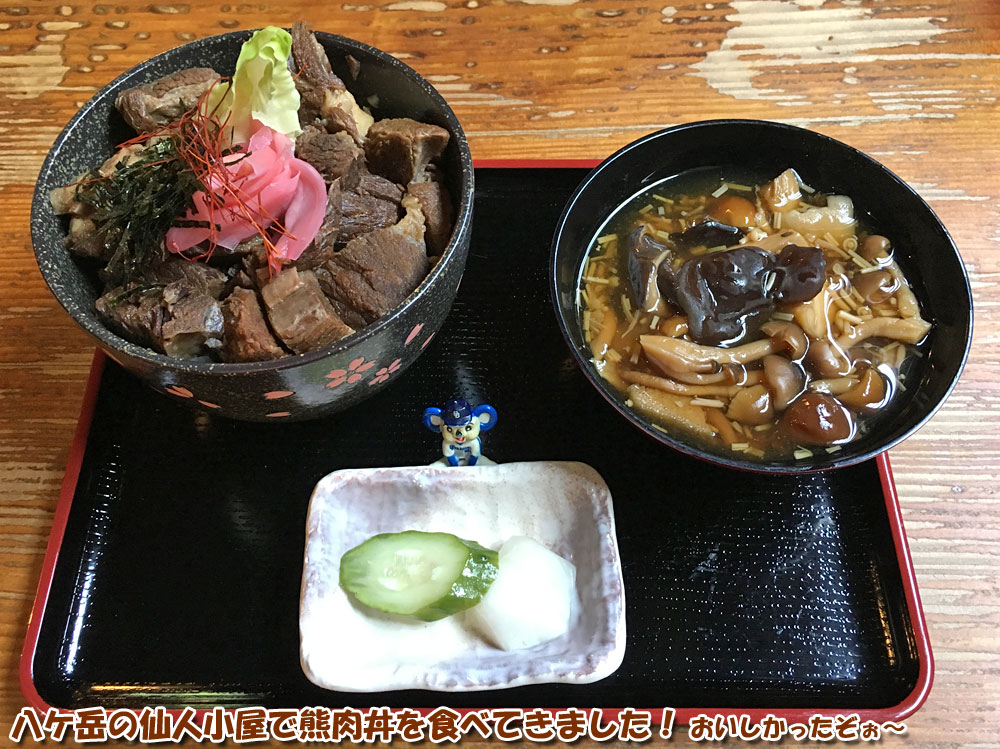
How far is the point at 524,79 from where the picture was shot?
237cm

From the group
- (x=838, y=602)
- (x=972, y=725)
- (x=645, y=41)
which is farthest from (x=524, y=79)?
(x=972, y=725)

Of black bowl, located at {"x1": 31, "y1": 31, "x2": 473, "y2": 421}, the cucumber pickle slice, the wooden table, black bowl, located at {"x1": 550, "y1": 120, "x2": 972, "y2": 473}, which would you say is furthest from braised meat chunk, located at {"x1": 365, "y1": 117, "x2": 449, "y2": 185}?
the cucumber pickle slice

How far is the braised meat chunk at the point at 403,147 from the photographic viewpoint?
1573 millimetres

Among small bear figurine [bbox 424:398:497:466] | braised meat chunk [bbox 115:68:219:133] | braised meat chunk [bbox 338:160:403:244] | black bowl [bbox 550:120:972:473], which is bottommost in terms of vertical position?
small bear figurine [bbox 424:398:497:466]

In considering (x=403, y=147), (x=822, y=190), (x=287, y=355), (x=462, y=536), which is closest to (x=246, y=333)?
(x=287, y=355)

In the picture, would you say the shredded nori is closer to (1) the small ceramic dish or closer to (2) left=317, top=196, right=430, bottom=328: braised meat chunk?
(2) left=317, top=196, right=430, bottom=328: braised meat chunk

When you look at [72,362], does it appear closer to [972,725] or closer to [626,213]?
[626,213]

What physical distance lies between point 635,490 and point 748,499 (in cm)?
26

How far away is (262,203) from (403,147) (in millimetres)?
324

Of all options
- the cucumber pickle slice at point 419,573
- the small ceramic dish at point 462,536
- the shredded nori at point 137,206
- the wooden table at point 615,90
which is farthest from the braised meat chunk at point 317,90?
the cucumber pickle slice at point 419,573

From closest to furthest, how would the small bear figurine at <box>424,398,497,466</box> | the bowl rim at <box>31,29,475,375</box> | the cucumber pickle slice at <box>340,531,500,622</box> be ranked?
1. the bowl rim at <box>31,29,475,375</box>
2. the cucumber pickle slice at <box>340,531,500,622</box>
3. the small bear figurine at <box>424,398,497,466</box>

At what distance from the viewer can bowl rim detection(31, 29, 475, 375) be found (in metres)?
1.31

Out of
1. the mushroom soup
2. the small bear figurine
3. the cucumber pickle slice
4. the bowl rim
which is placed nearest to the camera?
the bowl rim

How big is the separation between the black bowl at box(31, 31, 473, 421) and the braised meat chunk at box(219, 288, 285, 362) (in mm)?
73
